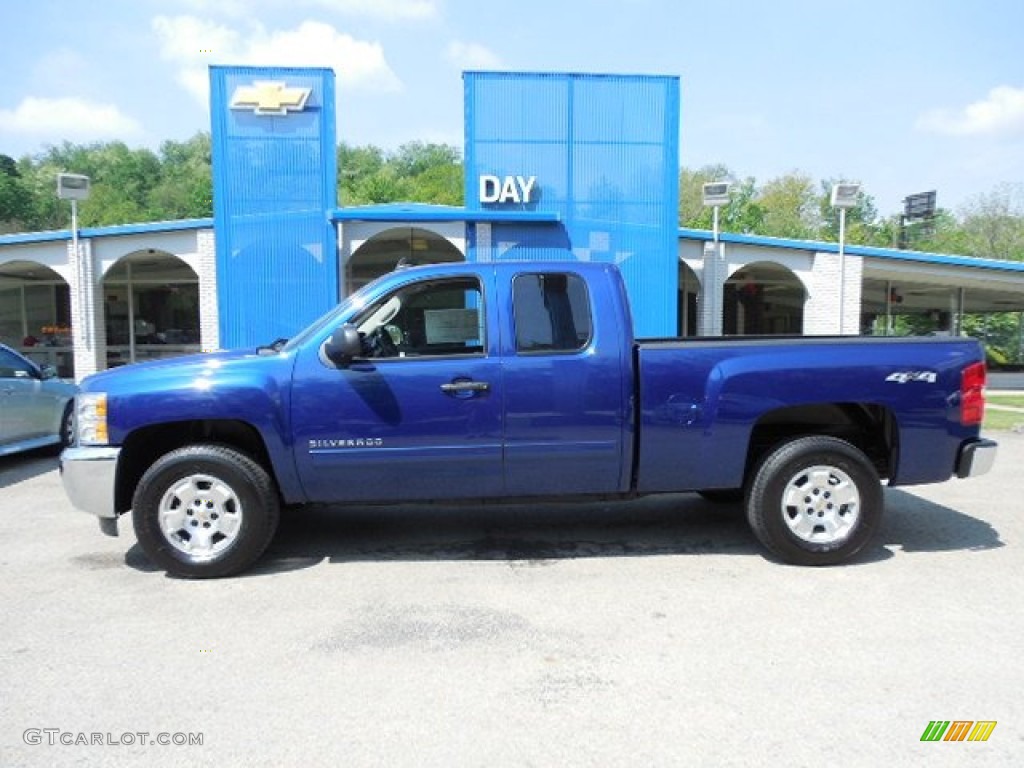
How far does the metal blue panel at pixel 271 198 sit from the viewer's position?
1509 centimetres

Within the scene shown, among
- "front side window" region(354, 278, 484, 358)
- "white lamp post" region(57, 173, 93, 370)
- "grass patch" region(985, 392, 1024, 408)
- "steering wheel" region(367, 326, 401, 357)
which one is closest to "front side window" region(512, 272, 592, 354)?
"front side window" region(354, 278, 484, 358)

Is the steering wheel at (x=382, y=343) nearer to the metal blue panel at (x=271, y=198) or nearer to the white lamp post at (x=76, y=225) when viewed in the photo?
the metal blue panel at (x=271, y=198)

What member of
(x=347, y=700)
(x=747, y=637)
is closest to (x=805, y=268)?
(x=747, y=637)

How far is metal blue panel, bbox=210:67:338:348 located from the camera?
594 inches

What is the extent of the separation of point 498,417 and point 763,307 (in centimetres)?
2366

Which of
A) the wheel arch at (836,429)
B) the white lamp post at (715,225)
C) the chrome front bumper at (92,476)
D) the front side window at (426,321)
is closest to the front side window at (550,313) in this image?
the front side window at (426,321)

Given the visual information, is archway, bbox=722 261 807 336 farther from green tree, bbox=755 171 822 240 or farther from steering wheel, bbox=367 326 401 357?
green tree, bbox=755 171 822 240

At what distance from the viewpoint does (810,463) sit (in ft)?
16.4

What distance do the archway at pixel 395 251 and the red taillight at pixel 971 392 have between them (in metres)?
12.4

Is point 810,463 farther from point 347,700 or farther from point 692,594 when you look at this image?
point 347,700

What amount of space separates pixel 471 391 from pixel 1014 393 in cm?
1909

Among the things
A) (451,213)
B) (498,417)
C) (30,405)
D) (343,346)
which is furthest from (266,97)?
(498,417)

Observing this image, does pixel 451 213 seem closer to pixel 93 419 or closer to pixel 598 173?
pixel 598 173

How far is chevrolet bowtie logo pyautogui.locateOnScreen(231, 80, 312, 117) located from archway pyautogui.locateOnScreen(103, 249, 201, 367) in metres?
6.52
